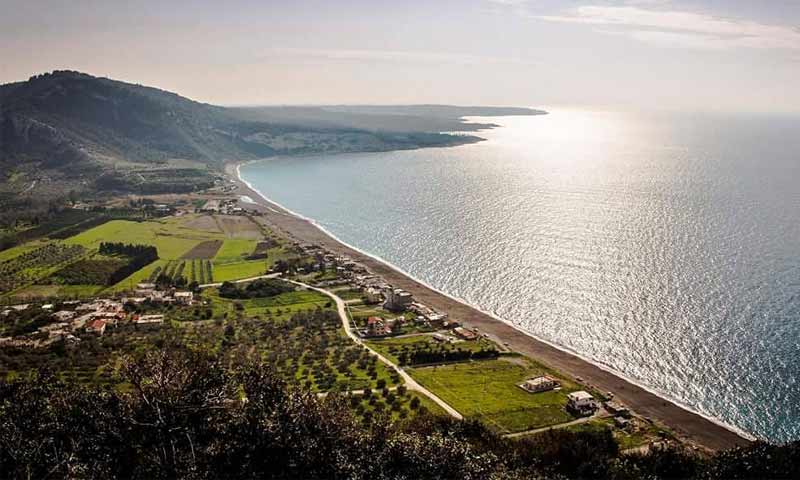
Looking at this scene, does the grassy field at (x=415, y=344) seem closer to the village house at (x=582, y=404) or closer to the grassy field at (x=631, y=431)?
the village house at (x=582, y=404)

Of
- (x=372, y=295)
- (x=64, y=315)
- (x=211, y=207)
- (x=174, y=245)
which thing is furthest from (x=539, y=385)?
(x=211, y=207)

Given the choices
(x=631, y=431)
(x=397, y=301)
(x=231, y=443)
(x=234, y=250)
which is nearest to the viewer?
(x=231, y=443)

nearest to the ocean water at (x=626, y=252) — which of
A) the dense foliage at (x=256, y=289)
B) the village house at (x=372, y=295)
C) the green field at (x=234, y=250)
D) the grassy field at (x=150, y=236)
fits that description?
the village house at (x=372, y=295)

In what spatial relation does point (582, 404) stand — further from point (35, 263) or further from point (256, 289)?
point (35, 263)

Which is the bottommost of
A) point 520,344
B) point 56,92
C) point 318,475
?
point 520,344

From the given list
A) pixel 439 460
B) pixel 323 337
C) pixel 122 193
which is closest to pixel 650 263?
pixel 323 337

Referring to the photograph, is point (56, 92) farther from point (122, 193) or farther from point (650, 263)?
point (650, 263)
